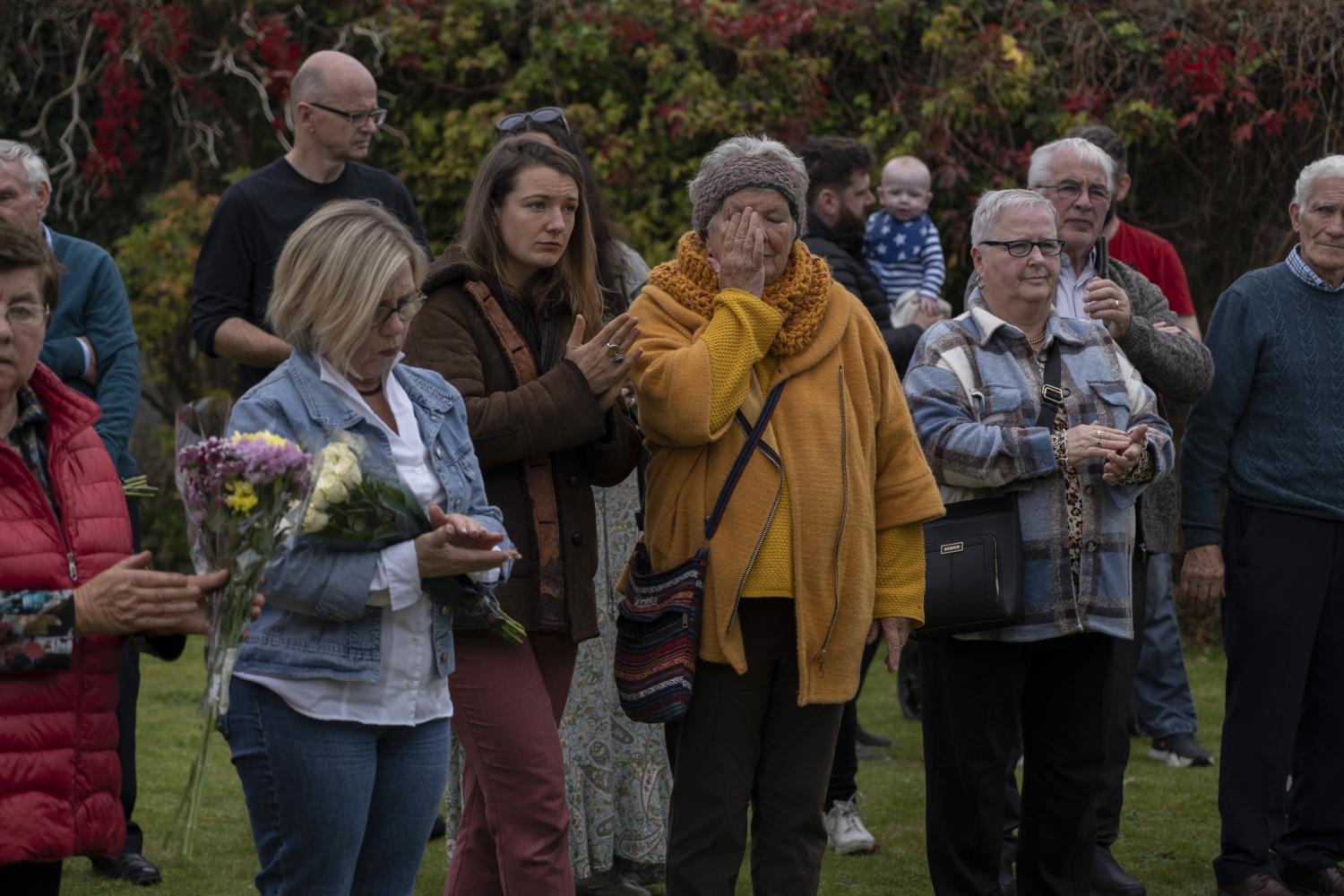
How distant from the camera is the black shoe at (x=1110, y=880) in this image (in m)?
5.31

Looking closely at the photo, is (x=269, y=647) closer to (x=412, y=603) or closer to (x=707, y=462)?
(x=412, y=603)

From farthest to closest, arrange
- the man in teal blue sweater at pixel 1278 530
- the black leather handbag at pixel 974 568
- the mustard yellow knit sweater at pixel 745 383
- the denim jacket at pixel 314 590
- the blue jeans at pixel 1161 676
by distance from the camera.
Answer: the blue jeans at pixel 1161 676 → the man in teal blue sweater at pixel 1278 530 → the black leather handbag at pixel 974 568 → the mustard yellow knit sweater at pixel 745 383 → the denim jacket at pixel 314 590

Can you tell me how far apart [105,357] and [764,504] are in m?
2.57

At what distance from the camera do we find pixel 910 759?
7.37 meters

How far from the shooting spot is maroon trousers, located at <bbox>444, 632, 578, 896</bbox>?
388 cm

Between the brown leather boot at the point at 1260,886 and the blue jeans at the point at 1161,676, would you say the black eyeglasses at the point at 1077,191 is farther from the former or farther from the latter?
the blue jeans at the point at 1161,676

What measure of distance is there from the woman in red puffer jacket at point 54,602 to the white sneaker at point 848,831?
10.6 feet

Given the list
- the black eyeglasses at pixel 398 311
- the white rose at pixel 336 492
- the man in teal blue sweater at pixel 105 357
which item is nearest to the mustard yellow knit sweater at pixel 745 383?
the black eyeglasses at pixel 398 311

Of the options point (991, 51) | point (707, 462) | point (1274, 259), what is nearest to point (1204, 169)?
point (1274, 259)

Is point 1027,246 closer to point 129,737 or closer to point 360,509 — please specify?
point 360,509

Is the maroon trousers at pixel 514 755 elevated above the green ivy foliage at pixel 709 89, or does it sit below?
below

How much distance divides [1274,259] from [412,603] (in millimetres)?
7701

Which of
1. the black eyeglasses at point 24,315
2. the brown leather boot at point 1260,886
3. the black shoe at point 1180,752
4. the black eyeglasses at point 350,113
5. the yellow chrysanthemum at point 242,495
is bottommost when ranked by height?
the black shoe at point 1180,752

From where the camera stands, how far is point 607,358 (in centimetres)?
→ 396
